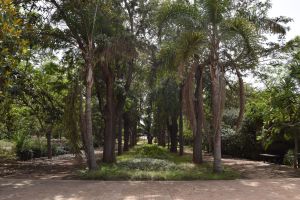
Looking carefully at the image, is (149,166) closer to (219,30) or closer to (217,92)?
(217,92)

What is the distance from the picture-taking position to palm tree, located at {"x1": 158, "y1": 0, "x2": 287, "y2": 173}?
46.9 ft

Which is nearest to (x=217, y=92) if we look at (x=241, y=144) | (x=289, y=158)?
(x=289, y=158)

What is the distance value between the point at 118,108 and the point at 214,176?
27.7ft

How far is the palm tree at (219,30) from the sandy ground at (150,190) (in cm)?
318

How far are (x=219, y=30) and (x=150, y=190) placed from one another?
7.21 m

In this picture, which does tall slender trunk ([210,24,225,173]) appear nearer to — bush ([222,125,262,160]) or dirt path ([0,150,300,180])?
dirt path ([0,150,300,180])

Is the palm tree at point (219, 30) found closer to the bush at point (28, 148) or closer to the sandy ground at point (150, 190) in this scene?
the sandy ground at point (150, 190)

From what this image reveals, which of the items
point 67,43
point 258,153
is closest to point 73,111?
point 67,43

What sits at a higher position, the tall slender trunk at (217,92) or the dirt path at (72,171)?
the tall slender trunk at (217,92)

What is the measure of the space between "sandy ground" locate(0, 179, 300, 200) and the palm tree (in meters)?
3.18

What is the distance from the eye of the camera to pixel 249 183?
12.5 meters

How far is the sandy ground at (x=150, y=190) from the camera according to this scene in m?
10.0

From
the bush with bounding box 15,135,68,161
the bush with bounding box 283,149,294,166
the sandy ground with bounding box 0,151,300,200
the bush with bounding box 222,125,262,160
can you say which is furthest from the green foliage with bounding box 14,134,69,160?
the bush with bounding box 283,149,294,166

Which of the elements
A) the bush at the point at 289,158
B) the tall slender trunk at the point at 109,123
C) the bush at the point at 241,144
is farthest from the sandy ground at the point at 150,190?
the bush at the point at 241,144
